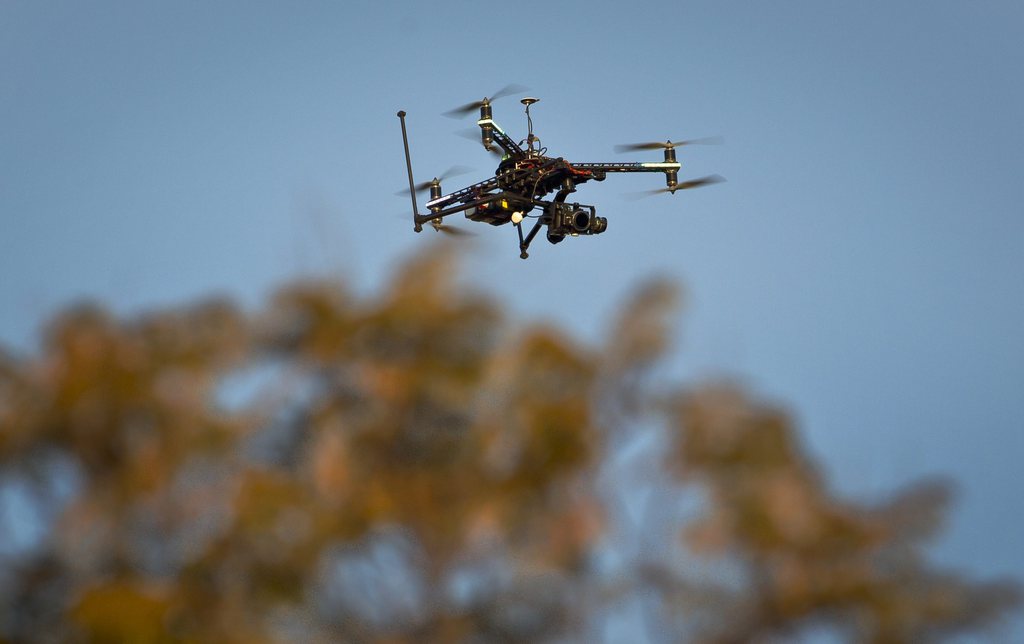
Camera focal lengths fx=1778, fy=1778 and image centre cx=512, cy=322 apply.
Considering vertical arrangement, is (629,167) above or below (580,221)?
above

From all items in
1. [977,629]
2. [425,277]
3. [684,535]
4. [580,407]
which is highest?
[425,277]

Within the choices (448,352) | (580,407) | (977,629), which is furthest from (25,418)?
(977,629)

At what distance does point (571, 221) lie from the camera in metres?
23.9

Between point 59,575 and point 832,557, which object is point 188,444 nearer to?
point 59,575

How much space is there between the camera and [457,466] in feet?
93.6

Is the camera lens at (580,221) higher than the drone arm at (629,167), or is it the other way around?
the drone arm at (629,167)

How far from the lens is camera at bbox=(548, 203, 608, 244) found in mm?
23922

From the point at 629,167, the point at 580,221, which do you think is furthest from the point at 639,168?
the point at 580,221

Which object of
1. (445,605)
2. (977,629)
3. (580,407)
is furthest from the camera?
(580,407)

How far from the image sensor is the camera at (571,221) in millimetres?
23922

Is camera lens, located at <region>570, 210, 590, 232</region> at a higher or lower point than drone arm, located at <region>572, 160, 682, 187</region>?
lower

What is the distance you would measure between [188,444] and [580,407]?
6327 mm

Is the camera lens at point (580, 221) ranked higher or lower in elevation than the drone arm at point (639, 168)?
lower

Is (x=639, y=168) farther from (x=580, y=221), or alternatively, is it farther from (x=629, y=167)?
(x=580, y=221)
